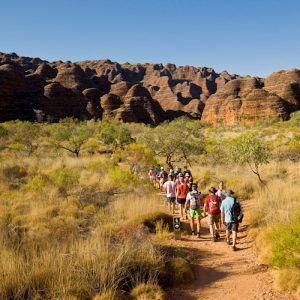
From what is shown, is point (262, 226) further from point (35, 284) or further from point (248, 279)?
point (35, 284)

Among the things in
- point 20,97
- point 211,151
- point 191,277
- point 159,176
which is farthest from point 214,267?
point 20,97

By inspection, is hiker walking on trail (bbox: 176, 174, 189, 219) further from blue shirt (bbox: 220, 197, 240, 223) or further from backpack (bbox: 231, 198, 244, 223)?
backpack (bbox: 231, 198, 244, 223)

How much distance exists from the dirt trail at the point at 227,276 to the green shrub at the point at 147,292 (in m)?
0.36

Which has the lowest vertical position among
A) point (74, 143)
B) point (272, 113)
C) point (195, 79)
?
point (74, 143)

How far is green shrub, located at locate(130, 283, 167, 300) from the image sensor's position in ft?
20.9

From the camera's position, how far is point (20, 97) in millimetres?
86062

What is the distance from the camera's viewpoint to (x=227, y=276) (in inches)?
300

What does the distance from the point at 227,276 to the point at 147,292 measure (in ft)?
6.50

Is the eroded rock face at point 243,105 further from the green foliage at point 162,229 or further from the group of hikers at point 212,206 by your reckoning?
the green foliage at point 162,229

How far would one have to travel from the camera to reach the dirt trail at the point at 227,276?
267 inches

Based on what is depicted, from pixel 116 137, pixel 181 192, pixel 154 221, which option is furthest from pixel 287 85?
pixel 154 221

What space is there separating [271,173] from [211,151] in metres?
9.81

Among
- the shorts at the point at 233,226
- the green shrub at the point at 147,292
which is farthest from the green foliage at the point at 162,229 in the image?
the green shrub at the point at 147,292

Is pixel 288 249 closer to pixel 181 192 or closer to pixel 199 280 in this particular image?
pixel 199 280
